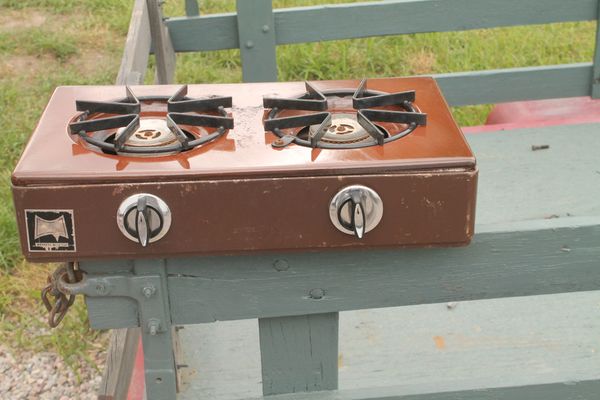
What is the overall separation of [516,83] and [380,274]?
2649 mm

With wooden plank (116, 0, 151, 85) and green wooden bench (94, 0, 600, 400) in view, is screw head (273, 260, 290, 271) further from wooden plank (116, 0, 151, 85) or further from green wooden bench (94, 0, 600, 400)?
wooden plank (116, 0, 151, 85)

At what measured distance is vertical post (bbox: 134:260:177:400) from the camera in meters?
1.67

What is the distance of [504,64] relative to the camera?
5859mm

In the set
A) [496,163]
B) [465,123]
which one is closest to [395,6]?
[496,163]

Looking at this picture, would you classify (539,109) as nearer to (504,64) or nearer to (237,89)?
(504,64)

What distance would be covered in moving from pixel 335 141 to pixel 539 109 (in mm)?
2996

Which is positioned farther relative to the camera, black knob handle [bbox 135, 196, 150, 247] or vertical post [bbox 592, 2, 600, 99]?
vertical post [bbox 592, 2, 600, 99]

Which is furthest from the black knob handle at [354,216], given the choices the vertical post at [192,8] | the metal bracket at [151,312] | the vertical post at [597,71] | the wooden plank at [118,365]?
the vertical post at [597,71]

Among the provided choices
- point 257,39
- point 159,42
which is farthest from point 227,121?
point 257,39

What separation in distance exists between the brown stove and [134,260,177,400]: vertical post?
0.08m

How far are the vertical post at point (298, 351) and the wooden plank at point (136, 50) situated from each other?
105 cm

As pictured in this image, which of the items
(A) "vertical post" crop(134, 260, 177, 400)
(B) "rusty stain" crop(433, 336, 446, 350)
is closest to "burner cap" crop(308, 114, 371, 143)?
(A) "vertical post" crop(134, 260, 177, 400)

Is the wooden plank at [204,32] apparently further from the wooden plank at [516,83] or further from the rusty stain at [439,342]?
the rusty stain at [439,342]

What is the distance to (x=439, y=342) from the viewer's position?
108 inches
